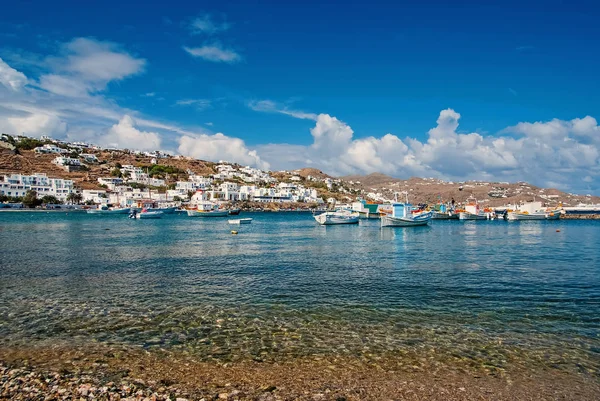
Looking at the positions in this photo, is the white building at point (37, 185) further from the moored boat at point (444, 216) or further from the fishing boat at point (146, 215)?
the moored boat at point (444, 216)

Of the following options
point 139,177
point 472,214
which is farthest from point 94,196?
point 472,214

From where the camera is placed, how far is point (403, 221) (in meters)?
72.4

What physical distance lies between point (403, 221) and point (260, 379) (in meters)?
67.2

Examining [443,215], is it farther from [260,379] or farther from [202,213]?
[260,379]

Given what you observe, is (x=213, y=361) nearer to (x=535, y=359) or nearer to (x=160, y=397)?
(x=160, y=397)

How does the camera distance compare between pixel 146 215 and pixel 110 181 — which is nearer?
pixel 146 215

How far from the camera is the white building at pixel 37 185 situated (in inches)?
5423

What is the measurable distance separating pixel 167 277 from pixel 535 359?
57.2 ft

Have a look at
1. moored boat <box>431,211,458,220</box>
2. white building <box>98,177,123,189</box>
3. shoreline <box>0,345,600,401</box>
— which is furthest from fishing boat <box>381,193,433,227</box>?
white building <box>98,177,123,189</box>

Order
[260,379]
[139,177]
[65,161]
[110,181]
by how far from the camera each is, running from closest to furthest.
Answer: [260,379] → [110,181] → [65,161] → [139,177]

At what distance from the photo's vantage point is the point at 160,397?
7465 mm

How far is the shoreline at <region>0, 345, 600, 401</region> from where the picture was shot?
7727 millimetres

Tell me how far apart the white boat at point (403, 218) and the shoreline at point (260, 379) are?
62.5 metres

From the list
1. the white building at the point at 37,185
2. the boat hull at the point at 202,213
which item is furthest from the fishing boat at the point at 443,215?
the white building at the point at 37,185
